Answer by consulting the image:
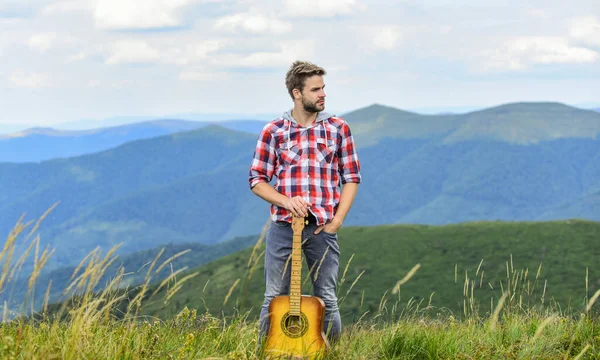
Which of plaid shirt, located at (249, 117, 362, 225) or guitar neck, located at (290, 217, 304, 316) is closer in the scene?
guitar neck, located at (290, 217, 304, 316)

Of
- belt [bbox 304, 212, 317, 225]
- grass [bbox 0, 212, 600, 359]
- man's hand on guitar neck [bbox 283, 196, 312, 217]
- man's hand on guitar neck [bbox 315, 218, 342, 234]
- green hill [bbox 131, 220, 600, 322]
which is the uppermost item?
man's hand on guitar neck [bbox 283, 196, 312, 217]

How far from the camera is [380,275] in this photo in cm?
8688

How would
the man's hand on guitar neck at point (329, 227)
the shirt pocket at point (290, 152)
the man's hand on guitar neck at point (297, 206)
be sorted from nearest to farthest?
the man's hand on guitar neck at point (297, 206), the man's hand on guitar neck at point (329, 227), the shirt pocket at point (290, 152)

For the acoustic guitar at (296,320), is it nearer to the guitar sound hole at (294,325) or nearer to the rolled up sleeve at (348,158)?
the guitar sound hole at (294,325)

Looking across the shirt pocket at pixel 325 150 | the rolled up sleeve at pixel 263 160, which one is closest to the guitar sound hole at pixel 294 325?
the rolled up sleeve at pixel 263 160

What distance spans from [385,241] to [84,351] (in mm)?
94524

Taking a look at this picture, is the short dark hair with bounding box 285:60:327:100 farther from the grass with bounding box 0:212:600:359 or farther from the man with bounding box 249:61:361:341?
the grass with bounding box 0:212:600:359

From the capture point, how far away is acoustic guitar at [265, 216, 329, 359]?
5.56 meters

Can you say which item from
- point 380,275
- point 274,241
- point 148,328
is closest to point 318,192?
point 274,241

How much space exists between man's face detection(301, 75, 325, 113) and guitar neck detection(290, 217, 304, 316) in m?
0.94

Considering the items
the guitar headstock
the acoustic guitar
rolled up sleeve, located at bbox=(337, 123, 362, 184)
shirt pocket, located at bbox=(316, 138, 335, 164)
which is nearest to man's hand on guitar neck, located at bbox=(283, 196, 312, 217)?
the guitar headstock

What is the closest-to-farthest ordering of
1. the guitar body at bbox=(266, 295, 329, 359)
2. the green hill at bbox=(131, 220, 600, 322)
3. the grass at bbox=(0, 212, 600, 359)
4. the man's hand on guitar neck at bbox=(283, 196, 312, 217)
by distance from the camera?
the grass at bbox=(0, 212, 600, 359) < the guitar body at bbox=(266, 295, 329, 359) < the man's hand on guitar neck at bbox=(283, 196, 312, 217) < the green hill at bbox=(131, 220, 600, 322)

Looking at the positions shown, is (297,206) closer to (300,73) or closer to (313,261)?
(313,261)

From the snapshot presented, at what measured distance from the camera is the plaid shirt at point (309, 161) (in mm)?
6086
